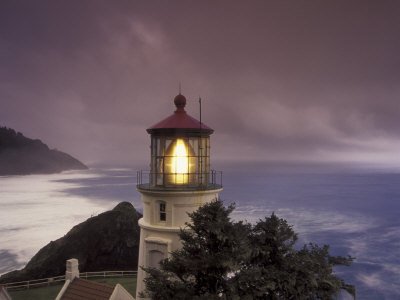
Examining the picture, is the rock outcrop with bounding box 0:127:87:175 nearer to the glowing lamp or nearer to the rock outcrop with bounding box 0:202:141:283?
the rock outcrop with bounding box 0:202:141:283

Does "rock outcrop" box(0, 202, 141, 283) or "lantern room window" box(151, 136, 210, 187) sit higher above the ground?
"lantern room window" box(151, 136, 210, 187)

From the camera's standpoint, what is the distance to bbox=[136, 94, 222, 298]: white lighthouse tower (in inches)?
410

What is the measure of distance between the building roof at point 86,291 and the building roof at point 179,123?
5.26 m

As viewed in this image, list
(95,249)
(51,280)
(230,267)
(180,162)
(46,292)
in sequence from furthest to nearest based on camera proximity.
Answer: (95,249) → (51,280) → (46,292) → (180,162) → (230,267)

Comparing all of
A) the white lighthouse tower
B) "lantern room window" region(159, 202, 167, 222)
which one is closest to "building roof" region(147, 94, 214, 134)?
the white lighthouse tower

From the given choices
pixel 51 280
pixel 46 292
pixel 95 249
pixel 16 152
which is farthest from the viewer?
pixel 16 152

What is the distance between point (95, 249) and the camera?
25.2 metres

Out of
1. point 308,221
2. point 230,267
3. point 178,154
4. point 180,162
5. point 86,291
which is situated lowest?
point 308,221

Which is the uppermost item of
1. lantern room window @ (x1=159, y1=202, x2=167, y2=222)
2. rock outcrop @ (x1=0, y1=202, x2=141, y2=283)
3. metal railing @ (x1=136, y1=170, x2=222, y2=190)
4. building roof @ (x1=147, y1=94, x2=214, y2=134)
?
building roof @ (x1=147, y1=94, x2=214, y2=134)

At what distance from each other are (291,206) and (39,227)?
162 feet

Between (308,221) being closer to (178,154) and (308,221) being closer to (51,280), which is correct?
(51,280)

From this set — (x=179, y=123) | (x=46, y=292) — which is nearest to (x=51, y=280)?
(x=46, y=292)

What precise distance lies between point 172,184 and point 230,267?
343cm

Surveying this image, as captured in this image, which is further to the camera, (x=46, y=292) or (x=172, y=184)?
(x=46, y=292)
